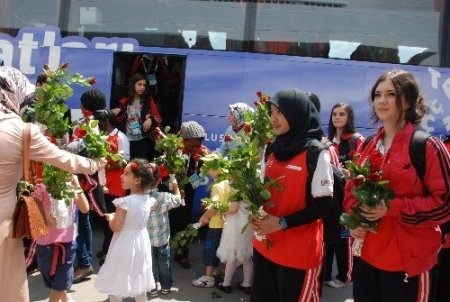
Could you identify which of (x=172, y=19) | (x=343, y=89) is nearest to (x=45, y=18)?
(x=172, y=19)

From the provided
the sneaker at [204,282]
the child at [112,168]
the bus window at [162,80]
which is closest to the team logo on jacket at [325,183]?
the sneaker at [204,282]

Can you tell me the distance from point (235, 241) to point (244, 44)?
2.88m

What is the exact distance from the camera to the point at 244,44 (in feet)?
21.2

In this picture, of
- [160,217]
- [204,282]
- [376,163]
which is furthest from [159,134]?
[376,163]

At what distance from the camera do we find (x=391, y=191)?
2.46m

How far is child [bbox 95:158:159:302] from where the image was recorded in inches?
153

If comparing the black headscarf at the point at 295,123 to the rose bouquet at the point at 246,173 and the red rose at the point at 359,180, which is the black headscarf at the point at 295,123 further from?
the red rose at the point at 359,180

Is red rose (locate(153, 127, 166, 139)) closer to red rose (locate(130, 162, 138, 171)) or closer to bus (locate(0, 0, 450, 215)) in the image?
bus (locate(0, 0, 450, 215))

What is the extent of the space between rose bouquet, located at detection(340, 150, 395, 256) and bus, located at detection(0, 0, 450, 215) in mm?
3872

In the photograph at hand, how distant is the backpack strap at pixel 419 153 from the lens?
245 cm

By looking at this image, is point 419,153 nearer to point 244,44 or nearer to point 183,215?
point 183,215

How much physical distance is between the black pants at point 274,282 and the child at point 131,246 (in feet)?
4.27

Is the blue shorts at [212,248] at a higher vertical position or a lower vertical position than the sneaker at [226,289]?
higher

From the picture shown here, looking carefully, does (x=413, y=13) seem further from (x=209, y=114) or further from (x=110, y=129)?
(x=110, y=129)
